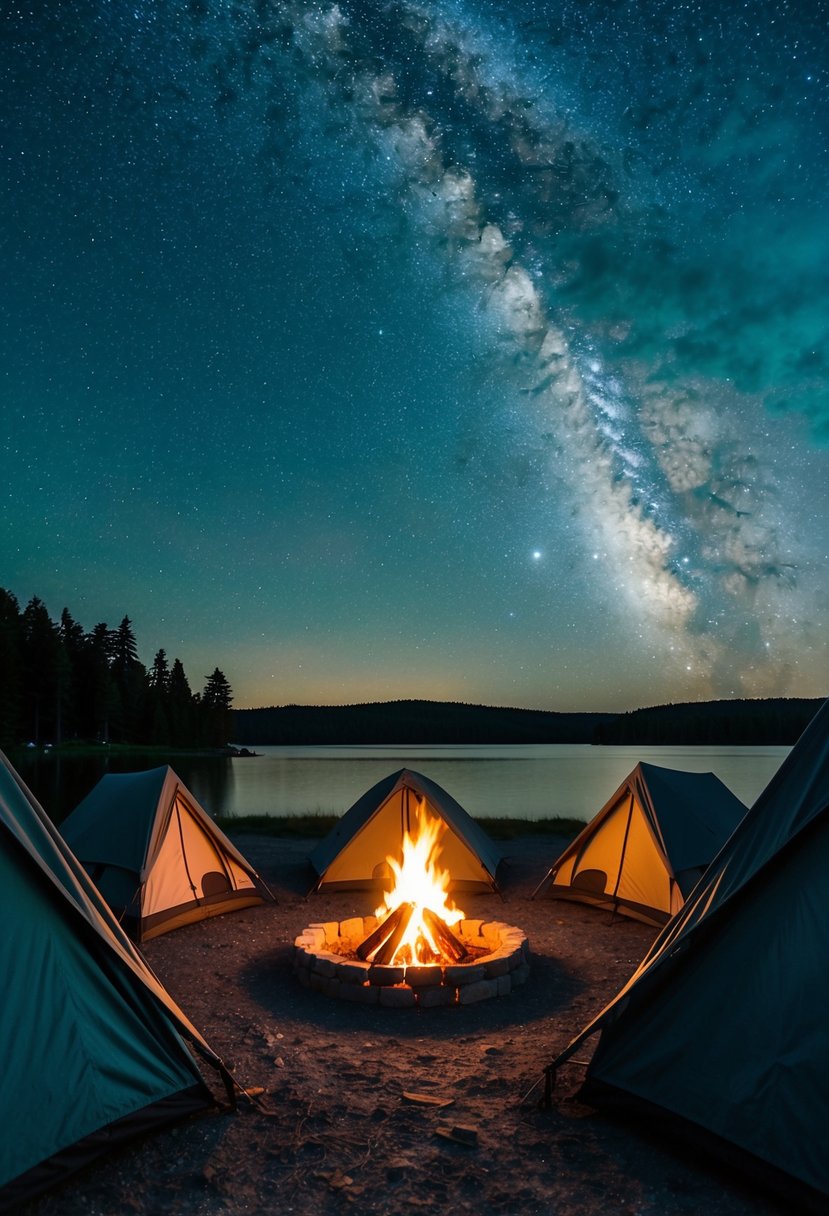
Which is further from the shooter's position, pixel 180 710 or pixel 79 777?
pixel 180 710

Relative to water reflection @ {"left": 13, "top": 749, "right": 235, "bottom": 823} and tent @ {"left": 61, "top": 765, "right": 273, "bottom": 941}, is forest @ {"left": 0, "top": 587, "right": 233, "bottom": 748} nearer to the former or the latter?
water reflection @ {"left": 13, "top": 749, "right": 235, "bottom": 823}

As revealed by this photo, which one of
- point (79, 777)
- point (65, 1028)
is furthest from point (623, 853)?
point (79, 777)

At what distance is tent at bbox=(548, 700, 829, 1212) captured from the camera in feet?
13.1

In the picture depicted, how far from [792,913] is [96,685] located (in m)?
74.4

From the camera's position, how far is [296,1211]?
13.3ft

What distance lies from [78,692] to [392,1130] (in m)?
A: 74.4

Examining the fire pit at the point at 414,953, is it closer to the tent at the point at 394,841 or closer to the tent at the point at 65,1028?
the tent at the point at 394,841

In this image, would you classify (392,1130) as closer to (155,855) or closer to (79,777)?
(155,855)

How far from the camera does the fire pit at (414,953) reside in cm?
759

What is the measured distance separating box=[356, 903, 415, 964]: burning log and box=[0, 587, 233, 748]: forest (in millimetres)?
54944

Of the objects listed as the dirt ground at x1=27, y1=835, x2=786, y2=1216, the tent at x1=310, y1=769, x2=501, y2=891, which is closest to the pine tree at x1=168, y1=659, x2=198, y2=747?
the tent at x1=310, y1=769, x2=501, y2=891

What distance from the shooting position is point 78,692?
72.0m

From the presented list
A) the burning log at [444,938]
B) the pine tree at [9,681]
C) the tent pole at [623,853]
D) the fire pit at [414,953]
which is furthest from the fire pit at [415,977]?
the pine tree at [9,681]

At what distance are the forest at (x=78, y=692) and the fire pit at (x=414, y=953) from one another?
54.3 meters
